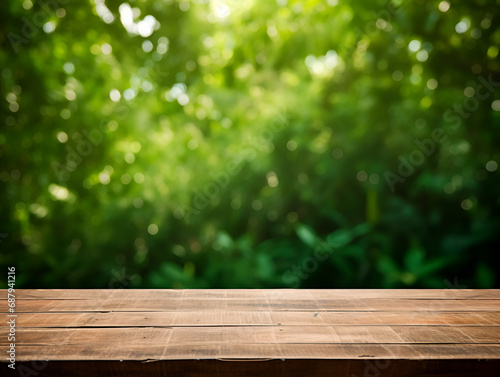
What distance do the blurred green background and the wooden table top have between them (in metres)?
1.26

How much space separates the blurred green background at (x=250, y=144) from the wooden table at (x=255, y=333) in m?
1.28

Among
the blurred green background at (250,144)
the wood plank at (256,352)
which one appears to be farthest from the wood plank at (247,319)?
the blurred green background at (250,144)

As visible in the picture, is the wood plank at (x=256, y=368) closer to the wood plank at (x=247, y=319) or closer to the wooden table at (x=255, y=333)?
the wooden table at (x=255, y=333)

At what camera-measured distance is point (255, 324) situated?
3.55 feet

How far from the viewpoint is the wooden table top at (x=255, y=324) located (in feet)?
2.98

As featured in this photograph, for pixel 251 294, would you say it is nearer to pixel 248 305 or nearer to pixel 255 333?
pixel 248 305

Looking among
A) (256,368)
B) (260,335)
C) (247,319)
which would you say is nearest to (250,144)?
(247,319)

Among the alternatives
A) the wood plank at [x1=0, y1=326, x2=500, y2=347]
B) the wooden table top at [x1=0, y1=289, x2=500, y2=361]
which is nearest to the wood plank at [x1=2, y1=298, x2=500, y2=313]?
the wooden table top at [x1=0, y1=289, x2=500, y2=361]

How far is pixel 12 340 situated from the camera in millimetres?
963

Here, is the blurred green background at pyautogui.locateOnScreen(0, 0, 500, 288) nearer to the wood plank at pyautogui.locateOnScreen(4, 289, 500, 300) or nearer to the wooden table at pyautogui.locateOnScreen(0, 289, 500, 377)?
the wood plank at pyautogui.locateOnScreen(4, 289, 500, 300)

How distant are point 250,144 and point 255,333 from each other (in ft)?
7.32

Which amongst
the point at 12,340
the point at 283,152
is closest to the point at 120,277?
the point at 283,152

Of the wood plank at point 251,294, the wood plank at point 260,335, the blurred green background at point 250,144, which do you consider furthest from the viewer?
the blurred green background at point 250,144

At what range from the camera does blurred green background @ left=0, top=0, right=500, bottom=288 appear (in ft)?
8.75
